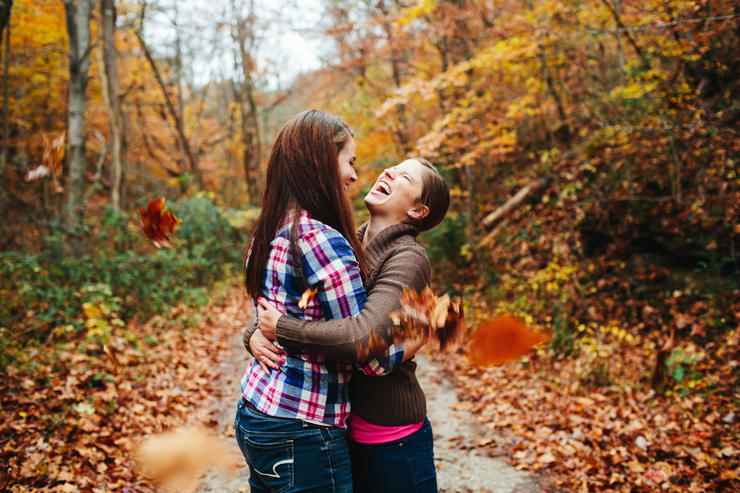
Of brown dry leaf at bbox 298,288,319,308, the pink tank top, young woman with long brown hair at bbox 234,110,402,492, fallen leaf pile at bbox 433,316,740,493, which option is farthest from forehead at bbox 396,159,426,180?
fallen leaf pile at bbox 433,316,740,493

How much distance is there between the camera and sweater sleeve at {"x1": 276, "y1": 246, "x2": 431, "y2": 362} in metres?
1.24

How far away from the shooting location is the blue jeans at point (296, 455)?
4.31ft

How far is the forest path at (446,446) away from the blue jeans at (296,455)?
2435 millimetres

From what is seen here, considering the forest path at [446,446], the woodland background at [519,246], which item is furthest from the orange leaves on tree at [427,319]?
the woodland background at [519,246]

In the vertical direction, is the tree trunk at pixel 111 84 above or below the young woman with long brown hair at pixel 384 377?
above

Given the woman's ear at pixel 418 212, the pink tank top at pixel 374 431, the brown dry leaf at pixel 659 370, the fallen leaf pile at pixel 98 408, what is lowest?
the brown dry leaf at pixel 659 370

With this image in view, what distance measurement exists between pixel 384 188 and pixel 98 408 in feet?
12.7

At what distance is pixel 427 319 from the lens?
139cm

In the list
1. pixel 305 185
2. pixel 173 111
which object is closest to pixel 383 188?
pixel 305 185

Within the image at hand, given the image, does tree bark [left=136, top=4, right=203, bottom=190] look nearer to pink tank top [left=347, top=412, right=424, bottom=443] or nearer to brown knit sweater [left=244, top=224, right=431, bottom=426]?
brown knit sweater [left=244, top=224, right=431, bottom=426]

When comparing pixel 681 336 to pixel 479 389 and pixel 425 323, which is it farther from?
pixel 425 323

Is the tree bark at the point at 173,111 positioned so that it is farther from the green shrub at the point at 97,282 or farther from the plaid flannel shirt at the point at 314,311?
the plaid flannel shirt at the point at 314,311

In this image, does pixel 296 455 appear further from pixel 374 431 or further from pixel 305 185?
pixel 305 185

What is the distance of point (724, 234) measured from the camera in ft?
17.8
